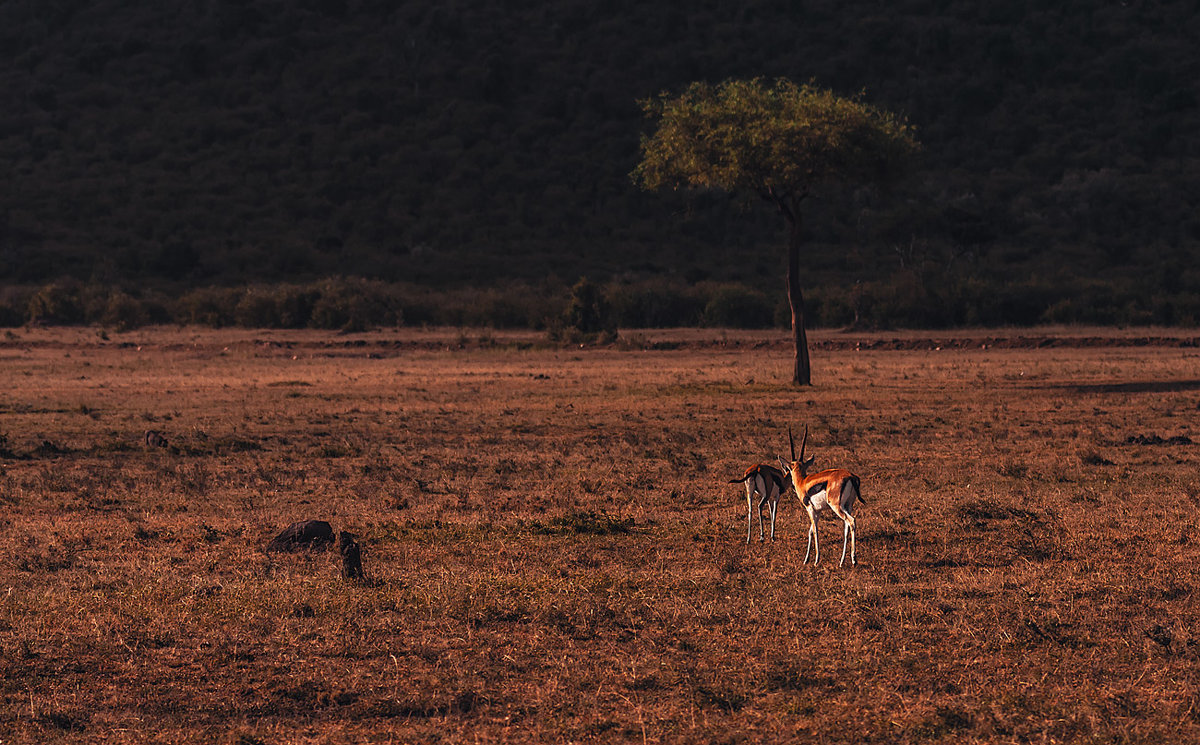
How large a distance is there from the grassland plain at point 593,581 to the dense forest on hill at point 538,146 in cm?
3358

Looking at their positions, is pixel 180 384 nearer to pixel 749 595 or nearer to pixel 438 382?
pixel 438 382

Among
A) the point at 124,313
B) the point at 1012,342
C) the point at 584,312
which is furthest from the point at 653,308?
the point at 124,313

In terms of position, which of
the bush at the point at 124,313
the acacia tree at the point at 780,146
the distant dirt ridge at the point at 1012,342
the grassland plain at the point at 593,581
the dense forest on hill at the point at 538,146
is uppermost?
the dense forest on hill at the point at 538,146

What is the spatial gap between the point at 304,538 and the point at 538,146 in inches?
2846

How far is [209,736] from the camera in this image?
6.55 metres

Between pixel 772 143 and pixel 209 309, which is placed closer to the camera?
pixel 772 143

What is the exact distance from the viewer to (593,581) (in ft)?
32.9

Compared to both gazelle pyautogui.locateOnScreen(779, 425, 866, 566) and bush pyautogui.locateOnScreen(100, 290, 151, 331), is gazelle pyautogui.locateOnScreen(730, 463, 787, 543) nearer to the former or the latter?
gazelle pyautogui.locateOnScreen(779, 425, 866, 566)

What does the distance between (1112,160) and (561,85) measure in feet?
118

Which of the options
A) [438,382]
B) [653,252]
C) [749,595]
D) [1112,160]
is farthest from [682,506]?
[1112,160]

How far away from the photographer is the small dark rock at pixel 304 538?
11500 mm

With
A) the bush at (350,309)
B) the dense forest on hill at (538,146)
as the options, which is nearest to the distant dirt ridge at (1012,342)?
the dense forest on hill at (538,146)

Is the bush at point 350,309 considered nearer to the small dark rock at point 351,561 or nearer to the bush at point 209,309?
the bush at point 209,309

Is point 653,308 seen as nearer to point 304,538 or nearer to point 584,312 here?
point 584,312
